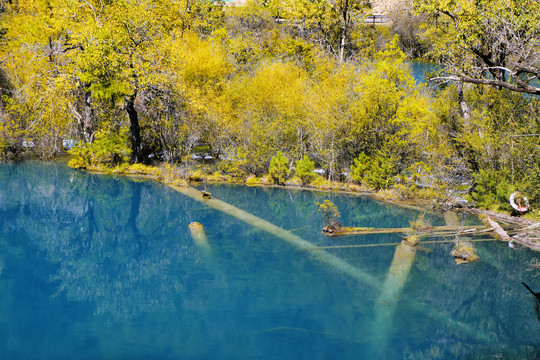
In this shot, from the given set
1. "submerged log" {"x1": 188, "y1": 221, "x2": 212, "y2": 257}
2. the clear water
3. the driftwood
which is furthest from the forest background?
"submerged log" {"x1": 188, "y1": 221, "x2": 212, "y2": 257}

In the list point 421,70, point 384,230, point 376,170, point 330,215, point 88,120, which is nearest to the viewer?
point 384,230

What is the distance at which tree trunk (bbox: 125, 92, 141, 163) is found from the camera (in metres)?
18.3

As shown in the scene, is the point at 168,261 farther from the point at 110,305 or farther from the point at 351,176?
the point at 351,176

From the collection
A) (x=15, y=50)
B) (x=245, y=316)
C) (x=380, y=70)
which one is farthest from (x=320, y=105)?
(x=15, y=50)

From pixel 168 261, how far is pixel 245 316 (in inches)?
127

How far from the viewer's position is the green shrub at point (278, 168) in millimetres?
A: 17391

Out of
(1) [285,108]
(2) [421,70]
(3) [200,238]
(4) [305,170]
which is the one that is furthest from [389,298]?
(2) [421,70]

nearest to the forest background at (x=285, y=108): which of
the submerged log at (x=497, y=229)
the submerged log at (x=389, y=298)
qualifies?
the submerged log at (x=497, y=229)

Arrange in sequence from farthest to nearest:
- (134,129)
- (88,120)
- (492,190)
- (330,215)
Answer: (88,120), (134,129), (492,190), (330,215)

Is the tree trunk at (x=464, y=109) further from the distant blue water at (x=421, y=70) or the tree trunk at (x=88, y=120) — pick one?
the tree trunk at (x=88, y=120)

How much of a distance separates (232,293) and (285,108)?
11239mm

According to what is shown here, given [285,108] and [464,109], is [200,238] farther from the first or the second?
[464,109]

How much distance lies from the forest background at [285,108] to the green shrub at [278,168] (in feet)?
0.19

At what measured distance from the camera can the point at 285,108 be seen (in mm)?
19016
